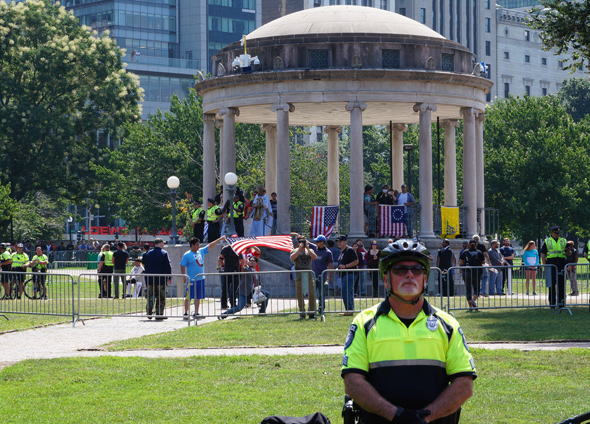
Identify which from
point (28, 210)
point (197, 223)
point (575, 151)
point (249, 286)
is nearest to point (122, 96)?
point (28, 210)

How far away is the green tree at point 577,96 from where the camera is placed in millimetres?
100938

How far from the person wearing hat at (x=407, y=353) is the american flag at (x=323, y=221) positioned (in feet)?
92.6

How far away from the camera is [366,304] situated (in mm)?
22891

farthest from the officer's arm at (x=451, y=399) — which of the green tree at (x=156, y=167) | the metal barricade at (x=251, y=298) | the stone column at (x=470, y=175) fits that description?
the green tree at (x=156, y=167)

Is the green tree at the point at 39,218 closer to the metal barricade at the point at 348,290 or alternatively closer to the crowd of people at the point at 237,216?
the crowd of people at the point at 237,216

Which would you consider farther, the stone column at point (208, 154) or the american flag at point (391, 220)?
the stone column at point (208, 154)

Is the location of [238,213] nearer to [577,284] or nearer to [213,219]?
[213,219]

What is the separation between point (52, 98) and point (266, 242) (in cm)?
3226

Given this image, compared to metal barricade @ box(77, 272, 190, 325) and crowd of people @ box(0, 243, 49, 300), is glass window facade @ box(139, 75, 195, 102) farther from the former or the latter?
metal barricade @ box(77, 272, 190, 325)

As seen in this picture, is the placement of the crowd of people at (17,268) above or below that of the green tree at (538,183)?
below

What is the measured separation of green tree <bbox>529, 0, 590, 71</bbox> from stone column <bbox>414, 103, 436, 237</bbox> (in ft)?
31.4

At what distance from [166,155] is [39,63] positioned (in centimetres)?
860

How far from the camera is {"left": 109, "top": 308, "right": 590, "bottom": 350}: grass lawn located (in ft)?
56.3

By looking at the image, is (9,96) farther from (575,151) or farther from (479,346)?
(479,346)
